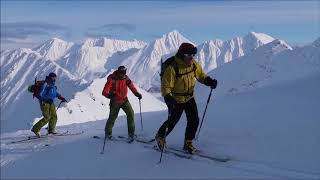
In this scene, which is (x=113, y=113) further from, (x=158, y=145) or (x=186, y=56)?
(x=186, y=56)

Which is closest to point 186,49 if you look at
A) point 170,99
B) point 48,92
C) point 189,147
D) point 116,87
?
point 170,99

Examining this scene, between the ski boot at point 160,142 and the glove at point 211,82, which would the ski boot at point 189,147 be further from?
the glove at point 211,82

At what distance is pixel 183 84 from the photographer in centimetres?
1163

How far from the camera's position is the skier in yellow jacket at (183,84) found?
1134cm

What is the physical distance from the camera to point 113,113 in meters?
15.2

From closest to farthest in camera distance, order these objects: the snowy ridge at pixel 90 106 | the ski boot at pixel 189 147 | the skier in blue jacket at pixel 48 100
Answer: the ski boot at pixel 189 147 → the skier in blue jacket at pixel 48 100 → the snowy ridge at pixel 90 106

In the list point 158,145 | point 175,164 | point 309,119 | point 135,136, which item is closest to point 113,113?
point 135,136

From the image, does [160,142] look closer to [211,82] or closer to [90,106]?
[211,82]

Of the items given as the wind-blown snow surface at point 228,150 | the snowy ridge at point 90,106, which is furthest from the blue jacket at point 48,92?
the snowy ridge at point 90,106

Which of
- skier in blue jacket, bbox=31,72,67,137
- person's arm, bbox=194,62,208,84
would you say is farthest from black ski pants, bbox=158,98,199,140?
skier in blue jacket, bbox=31,72,67,137

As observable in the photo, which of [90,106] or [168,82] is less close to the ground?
[168,82]

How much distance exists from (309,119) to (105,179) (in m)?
5.05

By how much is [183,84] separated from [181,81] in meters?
0.09

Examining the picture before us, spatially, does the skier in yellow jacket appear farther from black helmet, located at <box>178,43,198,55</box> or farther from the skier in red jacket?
the skier in red jacket
